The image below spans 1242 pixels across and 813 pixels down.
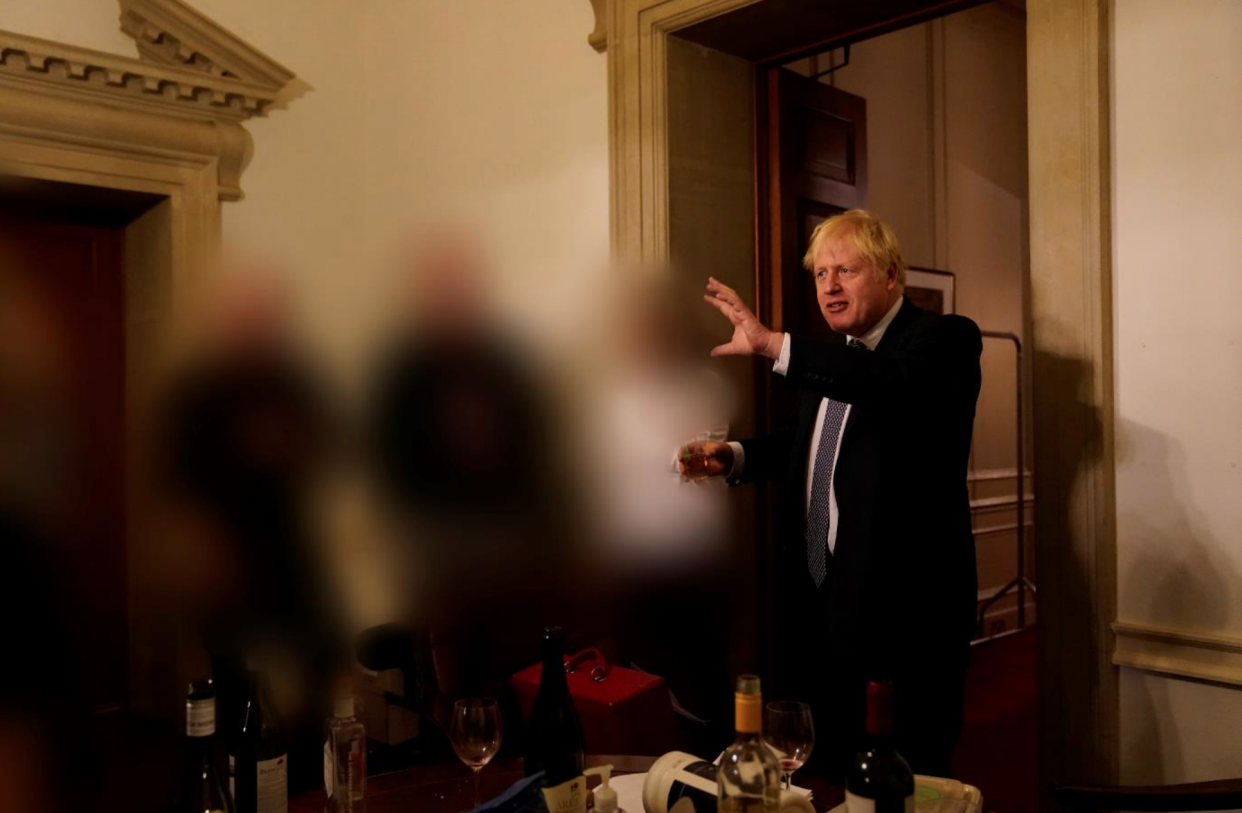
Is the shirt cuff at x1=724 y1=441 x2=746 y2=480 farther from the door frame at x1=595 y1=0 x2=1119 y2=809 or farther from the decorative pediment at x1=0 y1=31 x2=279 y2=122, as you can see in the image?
the decorative pediment at x1=0 y1=31 x2=279 y2=122

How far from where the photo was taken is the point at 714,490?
7.64 ft

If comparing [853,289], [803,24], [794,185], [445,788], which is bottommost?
[445,788]

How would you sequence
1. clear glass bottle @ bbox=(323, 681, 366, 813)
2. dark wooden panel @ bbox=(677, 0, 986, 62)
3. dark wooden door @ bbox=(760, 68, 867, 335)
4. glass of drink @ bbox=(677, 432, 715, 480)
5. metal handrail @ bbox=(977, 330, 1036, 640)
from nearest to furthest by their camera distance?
clear glass bottle @ bbox=(323, 681, 366, 813) → glass of drink @ bbox=(677, 432, 715, 480) → dark wooden panel @ bbox=(677, 0, 986, 62) → dark wooden door @ bbox=(760, 68, 867, 335) → metal handrail @ bbox=(977, 330, 1036, 640)

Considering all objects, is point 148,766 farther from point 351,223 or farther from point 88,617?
point 351,223

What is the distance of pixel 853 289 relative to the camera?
5.35 ft

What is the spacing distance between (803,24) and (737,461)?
113 centimetres

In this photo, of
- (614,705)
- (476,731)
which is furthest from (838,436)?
(476,731)

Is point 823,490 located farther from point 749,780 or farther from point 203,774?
point 203,774

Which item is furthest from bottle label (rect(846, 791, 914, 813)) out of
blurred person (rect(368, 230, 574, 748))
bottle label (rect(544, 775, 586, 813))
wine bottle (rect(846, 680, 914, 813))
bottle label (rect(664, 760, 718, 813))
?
blurred person (rect(368, 230, 574, 748))

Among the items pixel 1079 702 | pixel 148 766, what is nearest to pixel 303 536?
pixel 148 766

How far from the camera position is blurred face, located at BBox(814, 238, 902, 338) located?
1.62 meters

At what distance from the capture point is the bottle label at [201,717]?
0.92 meters

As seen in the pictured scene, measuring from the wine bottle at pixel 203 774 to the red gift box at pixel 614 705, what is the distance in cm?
92

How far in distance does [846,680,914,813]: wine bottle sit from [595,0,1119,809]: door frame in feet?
2.96
